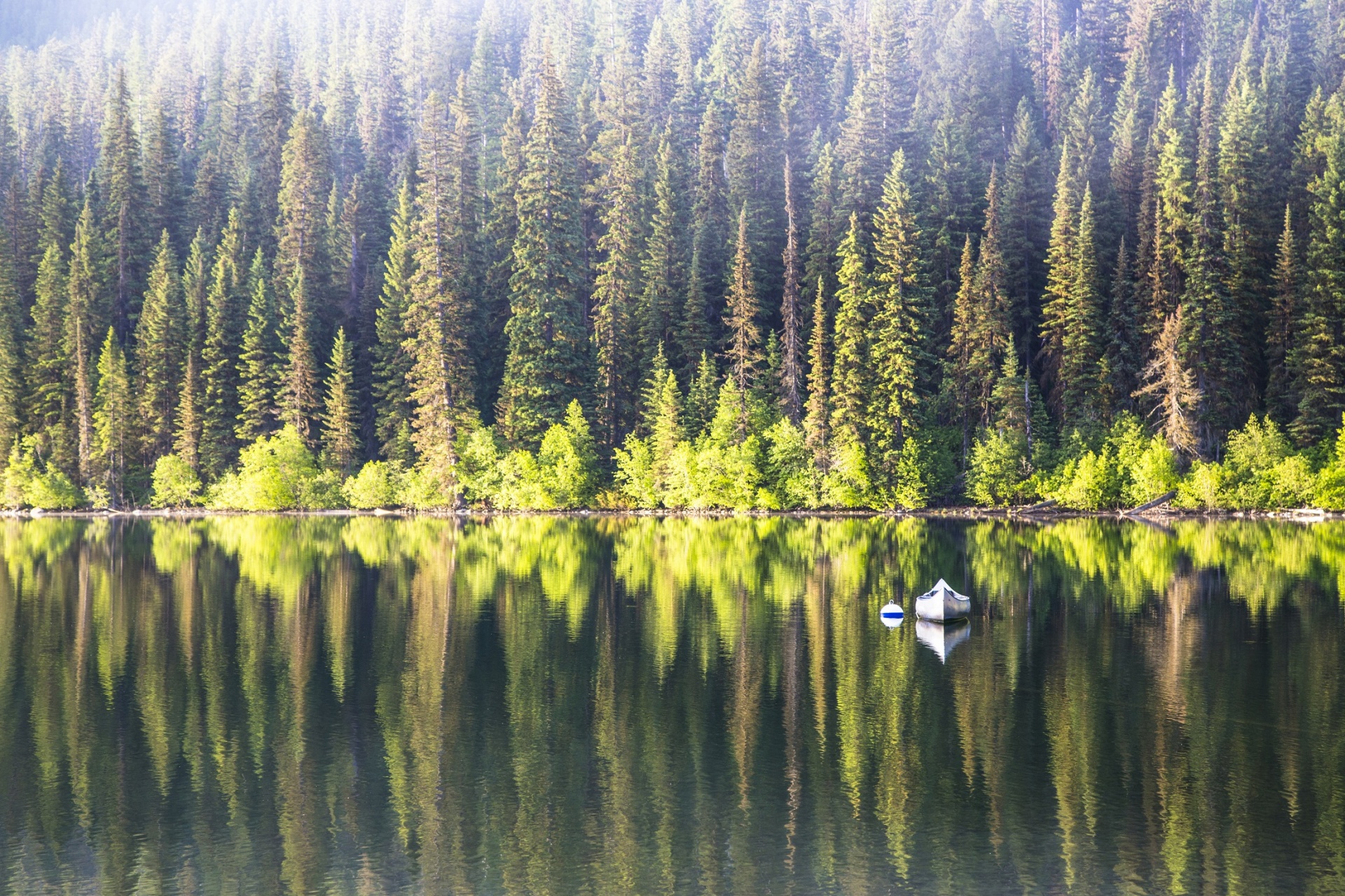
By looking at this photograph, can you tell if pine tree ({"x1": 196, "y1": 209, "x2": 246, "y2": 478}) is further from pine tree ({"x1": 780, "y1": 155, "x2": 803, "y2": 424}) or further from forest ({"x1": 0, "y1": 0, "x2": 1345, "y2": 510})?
pine tree ({"x1": 780, "y1": 155, "x2": 803, "y2": 424})

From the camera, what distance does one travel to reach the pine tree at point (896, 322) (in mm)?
79062

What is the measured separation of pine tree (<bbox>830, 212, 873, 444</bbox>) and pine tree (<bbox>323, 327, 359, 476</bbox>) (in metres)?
34.9

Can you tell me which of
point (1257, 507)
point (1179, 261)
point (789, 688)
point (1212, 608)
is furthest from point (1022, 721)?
point (1179, 261)

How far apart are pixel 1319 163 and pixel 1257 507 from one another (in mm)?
23666

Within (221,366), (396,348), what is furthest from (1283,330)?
(221,366)

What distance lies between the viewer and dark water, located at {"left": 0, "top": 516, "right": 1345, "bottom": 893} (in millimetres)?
16031

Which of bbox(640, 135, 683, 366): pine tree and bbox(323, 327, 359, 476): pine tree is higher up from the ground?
bbox(640, 135, 683, 366): pine tree

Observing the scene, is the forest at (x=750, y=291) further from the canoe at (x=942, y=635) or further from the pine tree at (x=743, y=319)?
the canoe at (x=942, y=635)

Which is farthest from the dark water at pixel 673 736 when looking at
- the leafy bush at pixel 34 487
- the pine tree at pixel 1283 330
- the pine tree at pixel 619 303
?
the leafy bush at pixel 34 487

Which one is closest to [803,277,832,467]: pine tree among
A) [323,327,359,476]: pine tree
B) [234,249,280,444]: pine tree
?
[323,327,359,476]: pine tree

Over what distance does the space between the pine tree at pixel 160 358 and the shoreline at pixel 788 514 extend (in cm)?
612

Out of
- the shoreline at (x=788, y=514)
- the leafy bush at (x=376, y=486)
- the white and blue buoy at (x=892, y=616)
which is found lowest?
the white and blue buoy at (x=892, y=616)

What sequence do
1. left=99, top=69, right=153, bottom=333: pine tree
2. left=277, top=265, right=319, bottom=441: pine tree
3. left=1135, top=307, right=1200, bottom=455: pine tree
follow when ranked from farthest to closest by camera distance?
left=99, top=69, right=153, bottom=333: pine tree < left=277, top=265, right=319, bottom=441: pine tree < left=1135, top=307, right=1200, bottom=455: pine tree

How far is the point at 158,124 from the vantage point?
116 meters
